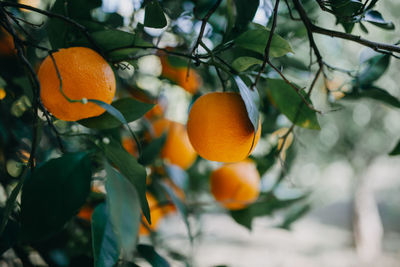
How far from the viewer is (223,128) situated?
0.34 m

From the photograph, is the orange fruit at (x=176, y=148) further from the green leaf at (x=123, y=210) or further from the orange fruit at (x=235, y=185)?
the green leaf at (x=123, y=210)

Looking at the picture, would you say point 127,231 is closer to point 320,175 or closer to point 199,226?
point 199,226

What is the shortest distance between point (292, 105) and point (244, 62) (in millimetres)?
115

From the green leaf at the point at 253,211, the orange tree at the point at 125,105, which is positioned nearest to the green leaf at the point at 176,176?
the orange tree at the point at 125,105

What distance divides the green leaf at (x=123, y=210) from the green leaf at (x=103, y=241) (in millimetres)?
120

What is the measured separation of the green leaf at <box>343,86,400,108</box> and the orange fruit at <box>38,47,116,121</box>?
400mm

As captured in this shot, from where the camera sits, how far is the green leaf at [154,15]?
0.34m

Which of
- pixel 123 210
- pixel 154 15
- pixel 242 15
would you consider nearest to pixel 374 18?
pixel 242 15

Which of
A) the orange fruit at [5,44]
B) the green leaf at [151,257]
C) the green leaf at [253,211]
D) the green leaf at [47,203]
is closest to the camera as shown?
the green leaf at [47,203]

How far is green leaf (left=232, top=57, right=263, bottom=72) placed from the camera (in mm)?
365

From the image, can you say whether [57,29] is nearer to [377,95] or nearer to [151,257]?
[151,257]

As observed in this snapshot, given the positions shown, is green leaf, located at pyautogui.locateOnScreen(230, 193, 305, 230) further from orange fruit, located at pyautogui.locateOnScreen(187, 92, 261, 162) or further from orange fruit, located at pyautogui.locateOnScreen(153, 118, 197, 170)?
orange fruit, located at pyautogui.locateOnScreen(187, 92, 261, 162)

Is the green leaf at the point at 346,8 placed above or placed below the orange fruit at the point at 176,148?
above

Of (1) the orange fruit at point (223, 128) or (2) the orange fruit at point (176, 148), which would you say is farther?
(2) the orange fruit at point (176, 148)
